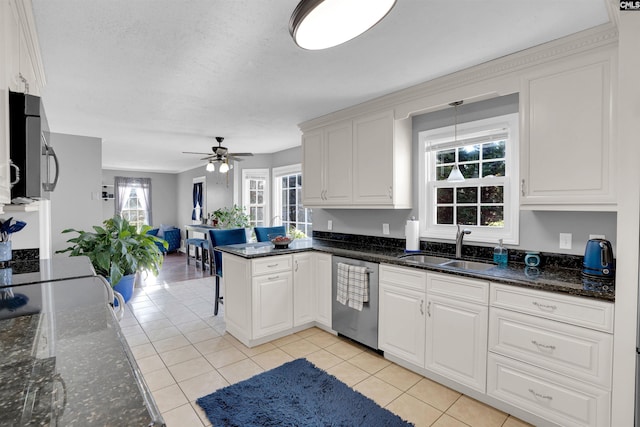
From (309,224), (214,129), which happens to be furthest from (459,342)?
(214,129)

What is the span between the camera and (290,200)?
231 inches

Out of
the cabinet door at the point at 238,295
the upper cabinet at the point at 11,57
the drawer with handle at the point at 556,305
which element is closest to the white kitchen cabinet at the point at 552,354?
the drawer with handle at the point at 556,305

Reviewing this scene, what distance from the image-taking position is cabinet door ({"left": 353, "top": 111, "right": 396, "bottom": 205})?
3.06m

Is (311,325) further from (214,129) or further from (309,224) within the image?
(214,129)

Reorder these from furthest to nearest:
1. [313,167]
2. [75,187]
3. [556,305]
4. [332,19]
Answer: [75,187]
[313,167]
[556,305]
[332,19]

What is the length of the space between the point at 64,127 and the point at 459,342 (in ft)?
16.4

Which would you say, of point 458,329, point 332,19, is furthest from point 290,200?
point 332,19

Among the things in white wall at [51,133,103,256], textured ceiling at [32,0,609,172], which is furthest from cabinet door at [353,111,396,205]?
white wall at [51,133,103,256]

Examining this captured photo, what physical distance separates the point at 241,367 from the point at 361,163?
2216mm

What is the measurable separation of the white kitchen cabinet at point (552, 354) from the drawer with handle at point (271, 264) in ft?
6.05

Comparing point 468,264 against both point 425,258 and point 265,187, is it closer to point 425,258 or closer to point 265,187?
point 425,258

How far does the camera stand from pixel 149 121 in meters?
3.83

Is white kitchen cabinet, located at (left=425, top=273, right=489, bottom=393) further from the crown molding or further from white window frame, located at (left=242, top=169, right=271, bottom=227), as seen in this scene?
white window frame, located at (left=242, top=169, right=271, bottom=227)

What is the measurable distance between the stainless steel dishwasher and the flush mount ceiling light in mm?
1967
